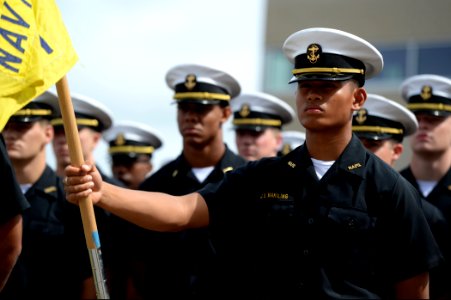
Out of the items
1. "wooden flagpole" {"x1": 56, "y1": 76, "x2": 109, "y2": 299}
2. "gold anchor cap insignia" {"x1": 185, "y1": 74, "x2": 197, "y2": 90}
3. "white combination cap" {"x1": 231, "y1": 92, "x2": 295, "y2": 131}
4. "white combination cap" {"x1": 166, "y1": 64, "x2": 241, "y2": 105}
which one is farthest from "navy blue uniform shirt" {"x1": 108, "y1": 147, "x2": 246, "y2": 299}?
"wooden flagpole" {"x1": 56, "y1": 76, "x2": 109, "y2": 299}

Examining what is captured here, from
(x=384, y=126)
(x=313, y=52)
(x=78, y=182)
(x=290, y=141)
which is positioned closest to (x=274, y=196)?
(x=313, y=52)

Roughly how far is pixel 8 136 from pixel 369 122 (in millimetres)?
2942

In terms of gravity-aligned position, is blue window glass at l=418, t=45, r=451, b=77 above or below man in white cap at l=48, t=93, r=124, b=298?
above

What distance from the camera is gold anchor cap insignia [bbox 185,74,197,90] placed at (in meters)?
9.63

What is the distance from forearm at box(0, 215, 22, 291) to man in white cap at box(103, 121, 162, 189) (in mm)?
5647

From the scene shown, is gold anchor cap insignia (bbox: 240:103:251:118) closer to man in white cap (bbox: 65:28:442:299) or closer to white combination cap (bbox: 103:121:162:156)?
white combination cap (bbox: 103:121:162:156)

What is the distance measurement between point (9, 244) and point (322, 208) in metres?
1.85

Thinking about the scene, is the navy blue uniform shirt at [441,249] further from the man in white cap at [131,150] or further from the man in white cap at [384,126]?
the man in white cap at [131,150]

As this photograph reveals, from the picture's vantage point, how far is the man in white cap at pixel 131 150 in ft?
41.2

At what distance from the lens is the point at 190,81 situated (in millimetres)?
9727

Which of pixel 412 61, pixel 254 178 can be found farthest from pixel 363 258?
pixel 412 61

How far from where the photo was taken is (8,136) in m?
9.26

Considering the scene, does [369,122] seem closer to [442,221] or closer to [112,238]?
[442,221]

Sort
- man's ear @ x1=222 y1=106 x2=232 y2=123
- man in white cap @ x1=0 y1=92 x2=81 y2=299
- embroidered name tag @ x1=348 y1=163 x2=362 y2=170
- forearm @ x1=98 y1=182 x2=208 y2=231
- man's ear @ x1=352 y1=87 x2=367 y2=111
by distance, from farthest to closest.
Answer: man's ear @ x1=222 y1=106 x2=232 y2=123 → man in white cap @ x1=0 y1=92 x2=81 y2=299 → man's ear @ x1=352 y1=87 x2=367 y2=111 → embroidered name tag @ x1=348 y1=163 x2=362 y2=170 → forearm @ x1=98 y1=182 x2=208 y2=231
